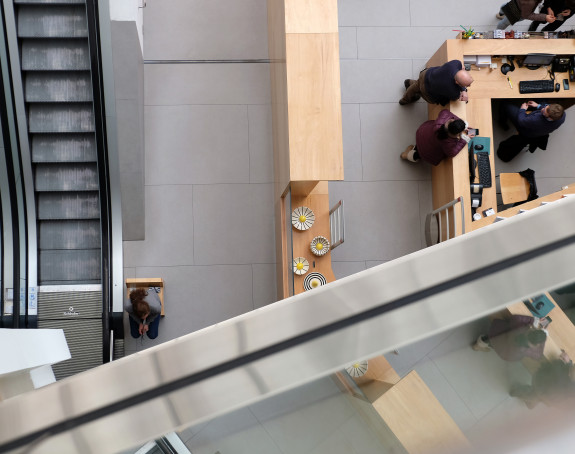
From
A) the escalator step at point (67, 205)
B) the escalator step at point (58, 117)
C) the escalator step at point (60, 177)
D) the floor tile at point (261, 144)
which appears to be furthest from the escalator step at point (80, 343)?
the floor tile at point (261, 144)

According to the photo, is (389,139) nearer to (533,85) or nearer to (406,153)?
(406,153)

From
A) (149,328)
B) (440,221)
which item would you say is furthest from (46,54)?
(440,221)

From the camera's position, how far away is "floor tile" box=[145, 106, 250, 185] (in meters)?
6.70

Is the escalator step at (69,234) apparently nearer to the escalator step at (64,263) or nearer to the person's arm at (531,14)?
the escalator step at (64,263)

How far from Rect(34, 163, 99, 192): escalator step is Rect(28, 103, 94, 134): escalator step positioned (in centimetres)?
38

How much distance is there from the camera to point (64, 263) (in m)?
5.89

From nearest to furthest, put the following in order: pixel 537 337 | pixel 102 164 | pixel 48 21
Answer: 1. pixel 537 337
2. pixel 48 21
3. pixel 102 164

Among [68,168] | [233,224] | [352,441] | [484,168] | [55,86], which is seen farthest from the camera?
[233,224]

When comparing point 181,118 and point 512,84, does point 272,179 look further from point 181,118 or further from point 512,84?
point 512,84

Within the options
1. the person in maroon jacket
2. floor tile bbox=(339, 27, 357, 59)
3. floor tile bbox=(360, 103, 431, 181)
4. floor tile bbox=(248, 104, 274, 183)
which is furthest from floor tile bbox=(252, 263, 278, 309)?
floor tile bbox=(339, 27, 357, 59)

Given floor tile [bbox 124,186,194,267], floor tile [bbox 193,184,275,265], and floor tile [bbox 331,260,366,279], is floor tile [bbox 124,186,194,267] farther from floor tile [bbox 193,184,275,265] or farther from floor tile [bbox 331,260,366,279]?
floor tile [bbox 331,260,366,279]

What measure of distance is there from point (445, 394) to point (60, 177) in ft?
18.1

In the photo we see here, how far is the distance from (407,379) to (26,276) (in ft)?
18.6

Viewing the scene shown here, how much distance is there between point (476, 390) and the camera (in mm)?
910
